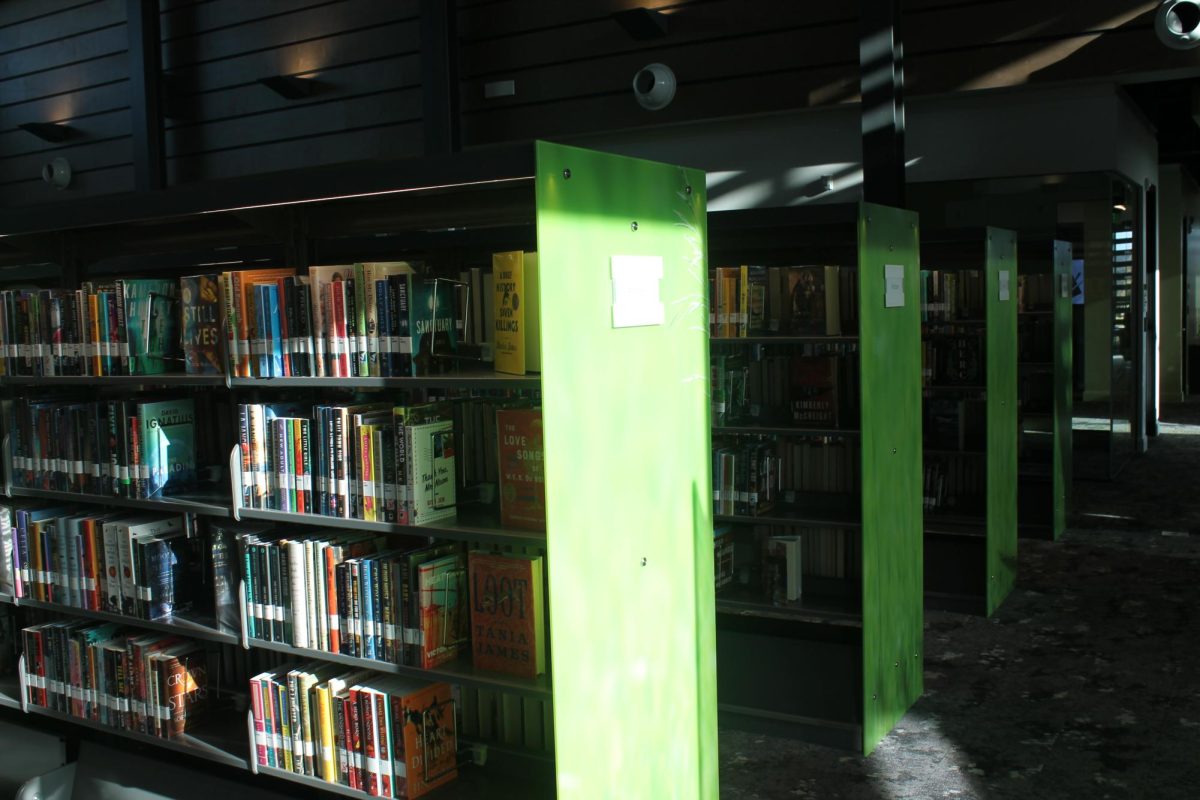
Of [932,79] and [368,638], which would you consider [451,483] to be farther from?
[932,79]

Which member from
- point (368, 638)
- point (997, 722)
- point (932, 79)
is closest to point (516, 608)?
point (368, 638)

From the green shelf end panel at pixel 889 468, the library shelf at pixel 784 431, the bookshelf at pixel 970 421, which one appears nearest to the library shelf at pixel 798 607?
the green shelf end panel at pixel 889 468

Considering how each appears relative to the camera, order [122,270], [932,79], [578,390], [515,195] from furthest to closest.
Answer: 1. [122,270]
2. [932,79]
3. [515,195]
4. [578,390]

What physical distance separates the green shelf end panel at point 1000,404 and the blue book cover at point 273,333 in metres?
3.60

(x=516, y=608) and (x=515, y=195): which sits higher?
(x=515, y=195)

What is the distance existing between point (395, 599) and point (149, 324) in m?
1.31

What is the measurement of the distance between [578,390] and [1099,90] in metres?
5.74

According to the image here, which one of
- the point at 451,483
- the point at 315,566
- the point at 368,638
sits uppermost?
the point at 451,483

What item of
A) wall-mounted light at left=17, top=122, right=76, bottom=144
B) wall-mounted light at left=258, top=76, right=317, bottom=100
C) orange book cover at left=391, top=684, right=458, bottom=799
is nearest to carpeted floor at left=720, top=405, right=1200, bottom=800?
orange book cover at left=391, top=684, right=458, bottom=799

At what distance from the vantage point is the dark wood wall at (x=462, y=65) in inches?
253

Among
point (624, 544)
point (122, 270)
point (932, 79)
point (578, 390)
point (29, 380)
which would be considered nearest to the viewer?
point (578, 390)

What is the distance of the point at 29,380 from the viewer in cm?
373

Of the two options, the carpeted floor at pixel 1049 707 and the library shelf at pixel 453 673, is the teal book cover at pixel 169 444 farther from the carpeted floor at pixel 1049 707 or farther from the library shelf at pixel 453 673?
the carpeted floor at pixel 1049 707

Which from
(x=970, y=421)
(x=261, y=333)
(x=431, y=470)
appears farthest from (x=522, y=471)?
(x=970, y=421)
